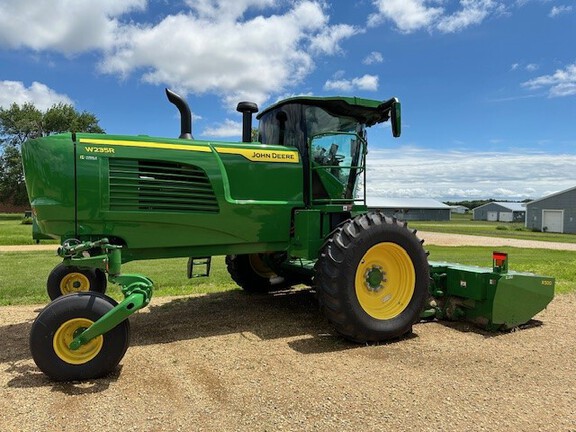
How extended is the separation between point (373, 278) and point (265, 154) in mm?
1973

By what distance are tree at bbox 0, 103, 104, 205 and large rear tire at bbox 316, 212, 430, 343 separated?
48414 mm

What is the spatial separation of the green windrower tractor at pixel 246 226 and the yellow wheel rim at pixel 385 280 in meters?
0.01

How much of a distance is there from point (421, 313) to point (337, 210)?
63.8 inches

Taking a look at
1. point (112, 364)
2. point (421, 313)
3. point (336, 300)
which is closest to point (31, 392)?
point (112, 364)

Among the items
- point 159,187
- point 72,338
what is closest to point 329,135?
→ point 159,187

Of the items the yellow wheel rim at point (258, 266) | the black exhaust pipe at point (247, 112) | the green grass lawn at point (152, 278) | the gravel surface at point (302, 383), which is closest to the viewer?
the gravel surface at point (302, 383)

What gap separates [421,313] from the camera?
5789mm

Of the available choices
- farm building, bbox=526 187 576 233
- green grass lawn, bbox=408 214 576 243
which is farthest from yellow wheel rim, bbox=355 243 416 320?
farm building, bbox=526 187 576 233

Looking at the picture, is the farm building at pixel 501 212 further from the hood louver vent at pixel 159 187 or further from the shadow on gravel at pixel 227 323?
the hood louver vent at pixel 159 187

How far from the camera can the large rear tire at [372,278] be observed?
514 cm

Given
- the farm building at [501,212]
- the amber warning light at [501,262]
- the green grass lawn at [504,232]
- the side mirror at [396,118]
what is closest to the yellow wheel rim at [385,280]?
the amber warning light at [501,262]

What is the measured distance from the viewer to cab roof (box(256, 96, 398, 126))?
5.97 metres

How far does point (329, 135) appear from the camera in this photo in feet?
20.1

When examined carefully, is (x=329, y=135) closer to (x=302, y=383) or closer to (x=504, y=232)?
(x=302, y=383)
